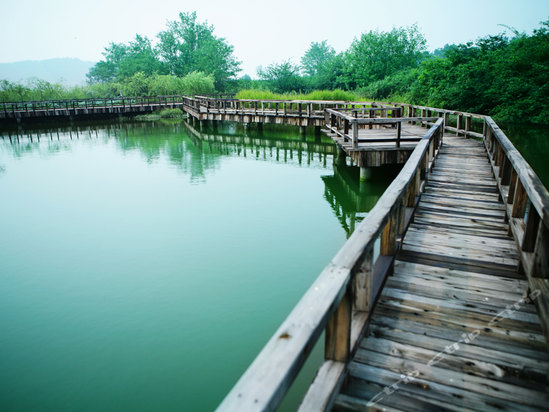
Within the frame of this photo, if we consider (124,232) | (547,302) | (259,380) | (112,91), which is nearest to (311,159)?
(124,232)

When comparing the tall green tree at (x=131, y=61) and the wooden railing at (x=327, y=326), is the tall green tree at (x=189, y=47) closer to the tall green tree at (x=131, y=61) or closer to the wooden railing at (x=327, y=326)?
the tall green tree at (x=131, y=61)

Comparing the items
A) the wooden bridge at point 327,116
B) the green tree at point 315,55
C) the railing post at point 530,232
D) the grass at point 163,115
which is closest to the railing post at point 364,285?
the railing post at point 530,232

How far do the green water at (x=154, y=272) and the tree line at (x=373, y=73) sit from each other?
1191 cm

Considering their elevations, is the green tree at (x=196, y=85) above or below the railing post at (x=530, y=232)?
above

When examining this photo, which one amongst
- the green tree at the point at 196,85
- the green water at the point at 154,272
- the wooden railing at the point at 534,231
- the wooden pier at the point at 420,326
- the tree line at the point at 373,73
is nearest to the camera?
the wooden pier at the point at 420,326

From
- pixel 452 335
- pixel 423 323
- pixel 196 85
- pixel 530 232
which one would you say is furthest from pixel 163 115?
pixel 452 335

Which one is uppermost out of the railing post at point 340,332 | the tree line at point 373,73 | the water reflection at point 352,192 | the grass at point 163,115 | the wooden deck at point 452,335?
the tree line at point 373,73

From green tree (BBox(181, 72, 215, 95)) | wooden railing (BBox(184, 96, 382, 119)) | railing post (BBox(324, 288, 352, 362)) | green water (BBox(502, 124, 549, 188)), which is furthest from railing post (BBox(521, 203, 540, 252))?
green tree (BBox(181, 72, 215, 95))

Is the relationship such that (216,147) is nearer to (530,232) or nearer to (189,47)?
(530,232)

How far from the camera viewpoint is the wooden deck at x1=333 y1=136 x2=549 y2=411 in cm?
229

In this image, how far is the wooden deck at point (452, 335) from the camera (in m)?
2.29

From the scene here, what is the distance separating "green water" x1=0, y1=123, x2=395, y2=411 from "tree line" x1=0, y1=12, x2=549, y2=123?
469 inches

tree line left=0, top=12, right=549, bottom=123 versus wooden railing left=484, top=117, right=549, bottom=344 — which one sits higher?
tree line left=0, top=12, right=549, bottom=123

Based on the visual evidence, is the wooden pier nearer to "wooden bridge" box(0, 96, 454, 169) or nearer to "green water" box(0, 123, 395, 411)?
"green water" box(0, 123, 395, 411)
